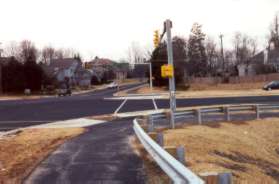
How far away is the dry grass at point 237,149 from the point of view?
11477 mm

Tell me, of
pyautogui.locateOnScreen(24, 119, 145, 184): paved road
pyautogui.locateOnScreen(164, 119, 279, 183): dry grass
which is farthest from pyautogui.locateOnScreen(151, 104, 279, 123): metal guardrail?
pyautogui.locateOnScreen(24, 119, 145, 184): paved road

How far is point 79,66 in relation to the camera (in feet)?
534

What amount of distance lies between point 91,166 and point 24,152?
15.3ft

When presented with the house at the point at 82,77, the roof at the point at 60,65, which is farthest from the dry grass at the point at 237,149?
the house at the point at 82,77

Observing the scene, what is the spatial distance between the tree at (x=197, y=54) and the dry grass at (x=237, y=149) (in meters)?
96.3

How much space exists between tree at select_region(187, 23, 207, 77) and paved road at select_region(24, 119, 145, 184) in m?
105

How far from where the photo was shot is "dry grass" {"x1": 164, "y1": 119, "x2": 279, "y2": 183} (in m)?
11.5

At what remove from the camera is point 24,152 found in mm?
14781

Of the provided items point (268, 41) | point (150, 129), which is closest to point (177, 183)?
point (150, 129)

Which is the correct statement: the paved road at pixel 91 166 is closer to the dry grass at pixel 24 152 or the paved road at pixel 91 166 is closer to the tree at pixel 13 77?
the dry grass at pixel 24 152

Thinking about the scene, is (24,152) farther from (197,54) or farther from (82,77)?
(82,77)

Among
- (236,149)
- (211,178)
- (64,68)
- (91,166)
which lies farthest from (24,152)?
(64,68)

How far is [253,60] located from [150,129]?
11510 centimetres

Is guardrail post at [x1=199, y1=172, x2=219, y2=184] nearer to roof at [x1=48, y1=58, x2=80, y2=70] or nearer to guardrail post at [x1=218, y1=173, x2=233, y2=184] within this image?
guardrail post at [x1=218, y1=173, x2=233, y2=184]
